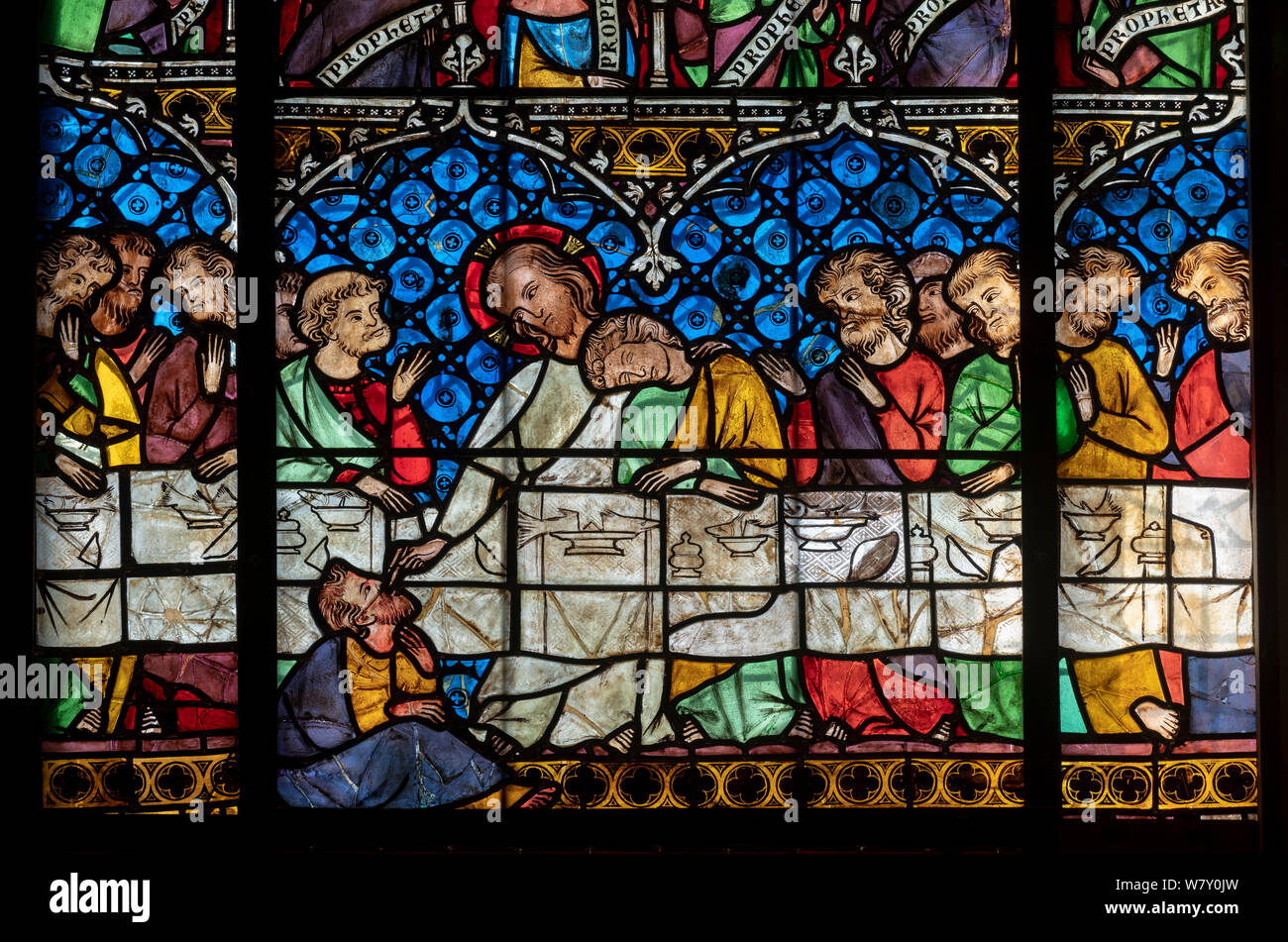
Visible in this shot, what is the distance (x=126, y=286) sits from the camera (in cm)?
342

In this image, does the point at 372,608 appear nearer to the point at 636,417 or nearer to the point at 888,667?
the point at 636,417

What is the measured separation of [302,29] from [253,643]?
200 cm

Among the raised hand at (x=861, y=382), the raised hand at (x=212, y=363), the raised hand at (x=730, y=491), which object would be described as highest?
the raised hand at (x=212, y=363)

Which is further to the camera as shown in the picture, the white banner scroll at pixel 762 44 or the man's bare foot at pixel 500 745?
the white banner scroll at pixel 762 44

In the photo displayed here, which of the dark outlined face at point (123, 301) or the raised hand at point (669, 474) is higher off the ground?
the dark outlined face at point (123, 301)

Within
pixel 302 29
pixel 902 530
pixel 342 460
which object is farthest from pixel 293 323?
pixel 902 530

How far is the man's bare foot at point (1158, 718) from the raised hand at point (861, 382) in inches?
50.2

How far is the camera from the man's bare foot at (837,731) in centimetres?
337

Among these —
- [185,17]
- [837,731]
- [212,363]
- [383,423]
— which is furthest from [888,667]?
[185,17]

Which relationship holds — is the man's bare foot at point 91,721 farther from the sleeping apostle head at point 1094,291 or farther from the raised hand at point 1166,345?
the raised hand at point 1166,345

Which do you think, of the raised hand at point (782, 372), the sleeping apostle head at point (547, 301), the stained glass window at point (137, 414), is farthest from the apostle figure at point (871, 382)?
the stained glass window at point (137, 414)

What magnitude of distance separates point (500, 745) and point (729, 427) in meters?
1.25

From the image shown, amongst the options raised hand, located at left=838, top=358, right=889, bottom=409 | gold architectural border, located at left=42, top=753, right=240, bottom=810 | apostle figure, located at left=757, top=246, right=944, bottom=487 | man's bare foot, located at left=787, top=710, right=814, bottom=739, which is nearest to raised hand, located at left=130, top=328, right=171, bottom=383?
gold architectural border, located at left=42, top=753, right=240, bottom=810

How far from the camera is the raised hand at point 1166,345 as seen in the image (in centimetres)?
346
